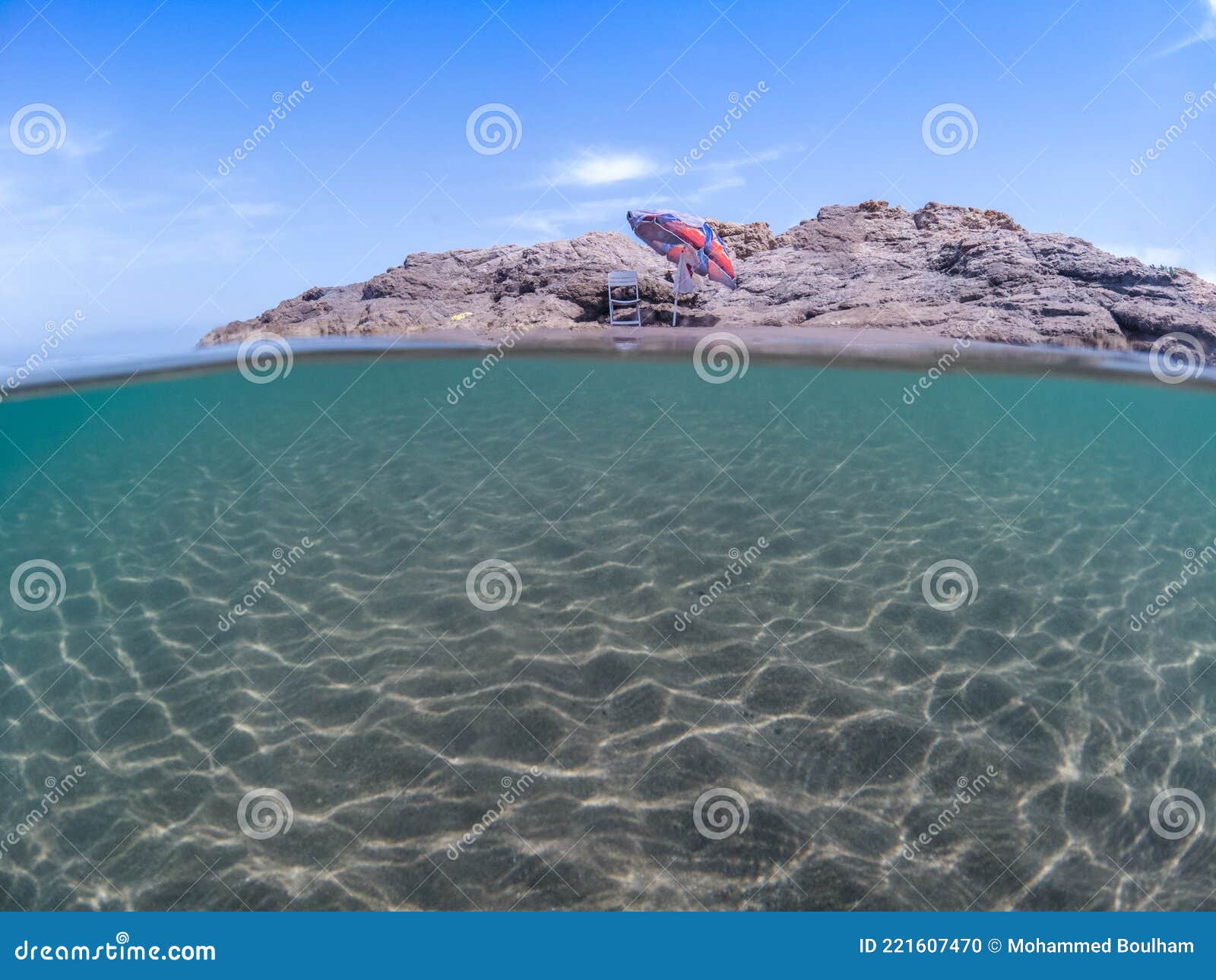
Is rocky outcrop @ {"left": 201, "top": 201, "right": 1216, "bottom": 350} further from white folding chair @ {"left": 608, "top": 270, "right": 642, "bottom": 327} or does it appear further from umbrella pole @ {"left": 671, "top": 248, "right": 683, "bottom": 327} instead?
white folding chair @ {"left": 608, "top": 270, "right": 642, "bottom": 327}

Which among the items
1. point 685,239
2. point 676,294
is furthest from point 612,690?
point 676,294

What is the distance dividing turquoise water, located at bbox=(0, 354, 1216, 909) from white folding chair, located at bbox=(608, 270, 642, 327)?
1913cm

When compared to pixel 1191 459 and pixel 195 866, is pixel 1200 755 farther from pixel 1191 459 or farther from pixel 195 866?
pixel 1191 459

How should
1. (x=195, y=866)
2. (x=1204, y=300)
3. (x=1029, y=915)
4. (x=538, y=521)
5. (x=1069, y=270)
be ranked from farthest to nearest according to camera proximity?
(x=1069, y=270), (x=1204, y=300), (x=538, y=521), (x=195, y=866), (x=1029, y=915)

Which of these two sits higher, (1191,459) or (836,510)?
(1191,459)

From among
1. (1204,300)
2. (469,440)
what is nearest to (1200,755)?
(469,440)

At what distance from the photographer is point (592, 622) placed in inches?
230

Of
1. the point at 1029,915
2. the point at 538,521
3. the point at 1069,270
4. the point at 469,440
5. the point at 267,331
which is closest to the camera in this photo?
the point at 1029,915

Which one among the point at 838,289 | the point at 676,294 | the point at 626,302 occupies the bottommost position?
the point at 676,294

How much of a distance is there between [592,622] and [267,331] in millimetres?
35661

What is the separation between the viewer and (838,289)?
2955 centimetres

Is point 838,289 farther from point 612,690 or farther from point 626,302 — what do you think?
point 612,690

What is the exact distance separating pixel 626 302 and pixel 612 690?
2621 centimetres

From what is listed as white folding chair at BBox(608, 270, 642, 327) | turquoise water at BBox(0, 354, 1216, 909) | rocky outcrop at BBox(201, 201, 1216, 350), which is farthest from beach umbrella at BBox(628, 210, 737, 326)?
turquoise water at BBox(0, 354, 1216, 909)
